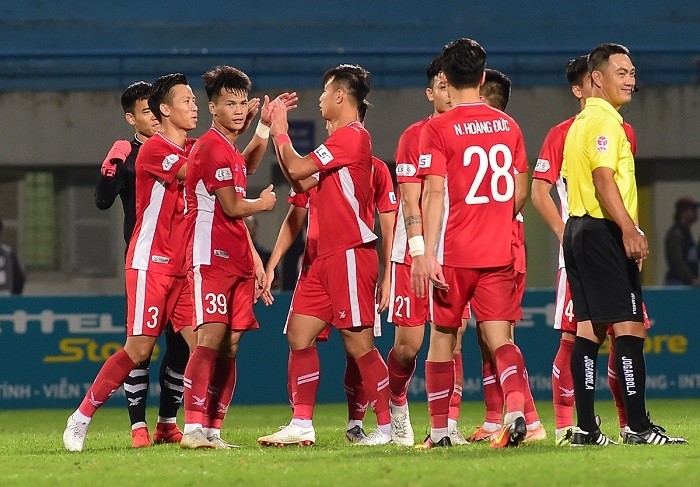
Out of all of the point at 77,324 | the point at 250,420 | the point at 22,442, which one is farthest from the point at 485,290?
the point at 77,324

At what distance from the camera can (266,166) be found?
1798 centimetres

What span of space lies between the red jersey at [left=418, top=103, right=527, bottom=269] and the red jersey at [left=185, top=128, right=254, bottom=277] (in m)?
1.37

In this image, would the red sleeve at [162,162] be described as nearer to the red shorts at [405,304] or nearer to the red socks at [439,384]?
the red shorts at [405,304]

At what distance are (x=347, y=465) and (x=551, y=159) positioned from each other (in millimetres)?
2459

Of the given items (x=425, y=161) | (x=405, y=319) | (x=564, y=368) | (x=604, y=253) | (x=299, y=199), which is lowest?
(x=564, y=368)

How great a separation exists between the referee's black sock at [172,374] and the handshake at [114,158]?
1017 mm

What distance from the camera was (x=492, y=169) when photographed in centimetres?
673

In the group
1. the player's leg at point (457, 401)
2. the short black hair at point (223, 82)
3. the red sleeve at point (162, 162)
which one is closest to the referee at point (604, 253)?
the player's leg at point (457, 401)

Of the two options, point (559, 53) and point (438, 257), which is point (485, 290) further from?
point (559, 53)

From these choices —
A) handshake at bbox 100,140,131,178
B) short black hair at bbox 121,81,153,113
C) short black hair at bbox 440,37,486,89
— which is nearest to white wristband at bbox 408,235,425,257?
Result: short black hair at bbox 440,37,486,89

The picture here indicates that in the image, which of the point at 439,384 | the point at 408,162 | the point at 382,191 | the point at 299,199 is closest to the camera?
the point at 439,384

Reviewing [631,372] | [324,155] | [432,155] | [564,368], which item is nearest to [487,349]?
[564,368]

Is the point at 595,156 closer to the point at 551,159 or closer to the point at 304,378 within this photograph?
the point at 551,159

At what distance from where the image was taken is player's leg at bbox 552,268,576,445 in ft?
25.4
